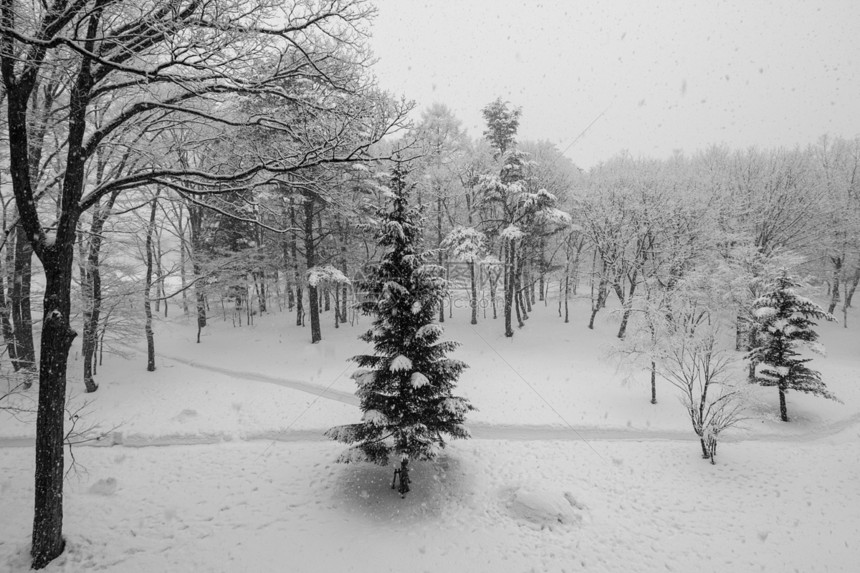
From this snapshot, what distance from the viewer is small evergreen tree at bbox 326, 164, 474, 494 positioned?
9930 millimetres

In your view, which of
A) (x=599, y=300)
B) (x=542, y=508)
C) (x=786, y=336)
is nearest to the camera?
(x=542, y=508)

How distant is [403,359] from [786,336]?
60.0 feet

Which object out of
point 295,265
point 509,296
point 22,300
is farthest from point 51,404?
point 509,296

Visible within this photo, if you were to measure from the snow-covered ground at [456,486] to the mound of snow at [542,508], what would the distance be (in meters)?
0.04

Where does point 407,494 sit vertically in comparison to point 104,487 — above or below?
below

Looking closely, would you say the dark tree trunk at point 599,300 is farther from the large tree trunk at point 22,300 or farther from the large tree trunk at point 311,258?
the large tree trunk at point 22,300

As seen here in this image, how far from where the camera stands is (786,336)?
17.1m

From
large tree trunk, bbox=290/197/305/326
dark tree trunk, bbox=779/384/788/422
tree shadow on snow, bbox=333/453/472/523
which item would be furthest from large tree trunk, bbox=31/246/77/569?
dark tree trunk, bbox=779/384/788/422

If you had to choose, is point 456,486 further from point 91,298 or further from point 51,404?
point 91,298

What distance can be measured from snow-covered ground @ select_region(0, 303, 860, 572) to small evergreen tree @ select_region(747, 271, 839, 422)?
5.02 ft

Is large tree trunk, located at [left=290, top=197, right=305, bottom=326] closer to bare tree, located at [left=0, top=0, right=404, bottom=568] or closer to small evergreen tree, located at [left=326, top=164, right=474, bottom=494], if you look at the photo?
small evergreen tree, located at [left=326, top=164, right=474, bottom=494]

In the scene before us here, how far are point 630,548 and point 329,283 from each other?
20444 mm

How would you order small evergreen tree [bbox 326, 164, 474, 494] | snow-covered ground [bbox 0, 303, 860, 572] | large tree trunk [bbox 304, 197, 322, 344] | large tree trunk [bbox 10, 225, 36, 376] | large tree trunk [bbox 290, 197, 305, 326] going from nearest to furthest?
snow-covered ground [bbox 0, 303, 860, 572] → small evergreen tree [bbox 326, 164, 474, 494] → large tree trunk [bbox 10, 225, 36, 376] → large tree trunk [bbox 304, 197, 322, 344] → large tree trunk [bbox 290, 197, 305, 326]

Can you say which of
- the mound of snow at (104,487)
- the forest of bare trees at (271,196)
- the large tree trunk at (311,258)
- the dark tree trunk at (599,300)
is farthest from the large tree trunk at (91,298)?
the dark tree trunk at (599,300)
